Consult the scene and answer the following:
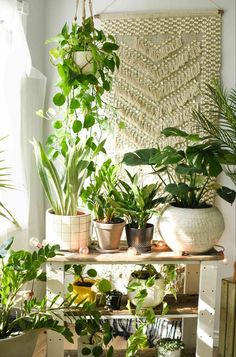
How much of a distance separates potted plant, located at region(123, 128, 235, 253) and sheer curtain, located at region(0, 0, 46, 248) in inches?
24.5

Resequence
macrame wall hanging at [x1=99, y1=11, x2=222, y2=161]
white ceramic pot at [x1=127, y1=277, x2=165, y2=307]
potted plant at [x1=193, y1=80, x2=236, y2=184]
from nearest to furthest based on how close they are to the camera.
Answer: white ceramic pot at [x1=127, y1=277, x2=165, y2=307], potted plant at [x1=193, y1=80, x2=236, y2=184], macrame wall hanging at [x1=99, y1=11, x2=222, y2=161]

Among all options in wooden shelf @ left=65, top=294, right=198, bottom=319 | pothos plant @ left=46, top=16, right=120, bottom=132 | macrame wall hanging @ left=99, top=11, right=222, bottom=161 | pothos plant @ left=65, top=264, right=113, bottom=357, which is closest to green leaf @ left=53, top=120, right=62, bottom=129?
pothos plant @ left=46, top=16, right=120, bottom=132

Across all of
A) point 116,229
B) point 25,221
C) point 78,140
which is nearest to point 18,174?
point 25,221

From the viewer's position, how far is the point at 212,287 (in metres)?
2.54

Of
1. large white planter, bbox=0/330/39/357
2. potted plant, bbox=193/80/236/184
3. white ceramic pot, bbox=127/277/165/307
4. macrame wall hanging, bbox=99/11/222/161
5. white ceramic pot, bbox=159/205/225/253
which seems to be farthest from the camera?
macrame wall hanging, bbox=99/11/222/161

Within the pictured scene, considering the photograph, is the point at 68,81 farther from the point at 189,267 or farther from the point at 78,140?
the point at 189,267

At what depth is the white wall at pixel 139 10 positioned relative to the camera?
2.96m

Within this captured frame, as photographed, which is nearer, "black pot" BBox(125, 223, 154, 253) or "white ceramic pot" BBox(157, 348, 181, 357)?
"black pot" BBox(125, 223, 154, 253)

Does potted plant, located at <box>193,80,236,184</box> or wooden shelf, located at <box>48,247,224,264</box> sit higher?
potted plant, located at <box>193,80,236,184</box>

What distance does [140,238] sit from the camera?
8.34ft

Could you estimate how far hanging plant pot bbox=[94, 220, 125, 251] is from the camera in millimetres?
2516

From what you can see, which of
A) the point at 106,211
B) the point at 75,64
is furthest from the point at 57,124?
the point at 106,211

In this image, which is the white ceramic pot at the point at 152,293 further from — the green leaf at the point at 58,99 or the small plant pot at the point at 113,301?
the green leaf at the point at 58,99

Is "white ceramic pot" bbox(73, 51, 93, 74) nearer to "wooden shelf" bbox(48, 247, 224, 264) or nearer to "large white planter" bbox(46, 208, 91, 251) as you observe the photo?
"large white planter" bbox(46, 208, 91, 251)
